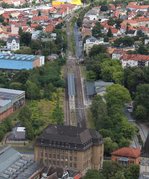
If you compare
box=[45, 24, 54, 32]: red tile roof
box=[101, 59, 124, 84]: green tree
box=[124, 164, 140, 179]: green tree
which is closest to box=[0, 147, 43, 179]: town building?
box=[124, 164, 140, 179]: green tree

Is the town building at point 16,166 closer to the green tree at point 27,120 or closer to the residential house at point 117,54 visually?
the green tree at point 27,120

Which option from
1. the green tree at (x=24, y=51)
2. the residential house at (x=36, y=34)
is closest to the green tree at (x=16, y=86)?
the green tree at (x=24, y=51)

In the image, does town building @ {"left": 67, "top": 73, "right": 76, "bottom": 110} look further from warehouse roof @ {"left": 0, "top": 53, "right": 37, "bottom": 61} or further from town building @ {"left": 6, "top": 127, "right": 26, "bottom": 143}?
town building @ {"left": 6, "top": 127, "right": 26, "bottom": 143}

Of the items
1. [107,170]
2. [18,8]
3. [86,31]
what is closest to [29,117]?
[107,170]

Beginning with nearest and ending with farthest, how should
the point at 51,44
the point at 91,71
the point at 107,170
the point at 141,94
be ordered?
the point at 107,170, the point at 141,94, the point at 91,71, the point at 51,44

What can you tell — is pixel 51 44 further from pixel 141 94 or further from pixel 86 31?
pixel 141 94
